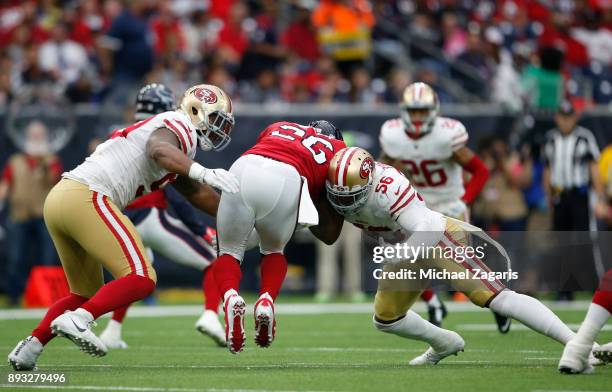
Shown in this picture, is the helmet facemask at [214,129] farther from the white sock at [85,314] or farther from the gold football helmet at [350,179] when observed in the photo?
the white sock at [85,314]

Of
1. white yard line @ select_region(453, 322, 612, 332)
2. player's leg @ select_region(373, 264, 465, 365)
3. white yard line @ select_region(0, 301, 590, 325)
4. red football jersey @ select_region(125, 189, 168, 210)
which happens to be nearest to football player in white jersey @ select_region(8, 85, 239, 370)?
player's leg @ select_region(373, 264, 465, 365)

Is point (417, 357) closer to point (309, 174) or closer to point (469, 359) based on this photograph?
point (469, 359)

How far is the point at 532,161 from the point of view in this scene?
14.7m

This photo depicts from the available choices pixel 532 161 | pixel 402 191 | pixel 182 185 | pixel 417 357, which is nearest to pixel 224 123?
pixel 182 185

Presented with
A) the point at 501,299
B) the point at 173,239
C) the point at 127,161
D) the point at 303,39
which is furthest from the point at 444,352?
the point at 303,39

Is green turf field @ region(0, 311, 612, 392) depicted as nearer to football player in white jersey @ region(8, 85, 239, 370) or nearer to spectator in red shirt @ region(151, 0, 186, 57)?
football player in white jersey @ region(8, 85, 239, 370)

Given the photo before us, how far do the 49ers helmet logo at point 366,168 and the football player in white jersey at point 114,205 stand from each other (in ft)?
2.47

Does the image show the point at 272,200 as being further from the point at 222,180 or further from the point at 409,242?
the point at 409,242

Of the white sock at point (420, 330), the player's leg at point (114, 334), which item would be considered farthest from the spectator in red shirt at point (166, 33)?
the white sock at point (420, 330)

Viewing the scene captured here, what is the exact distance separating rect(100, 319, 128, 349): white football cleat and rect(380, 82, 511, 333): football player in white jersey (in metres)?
2.74

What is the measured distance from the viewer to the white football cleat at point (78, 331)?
20.6 feet

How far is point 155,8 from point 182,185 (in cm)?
985

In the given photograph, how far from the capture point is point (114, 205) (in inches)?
267

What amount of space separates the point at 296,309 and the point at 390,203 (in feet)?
20.2
